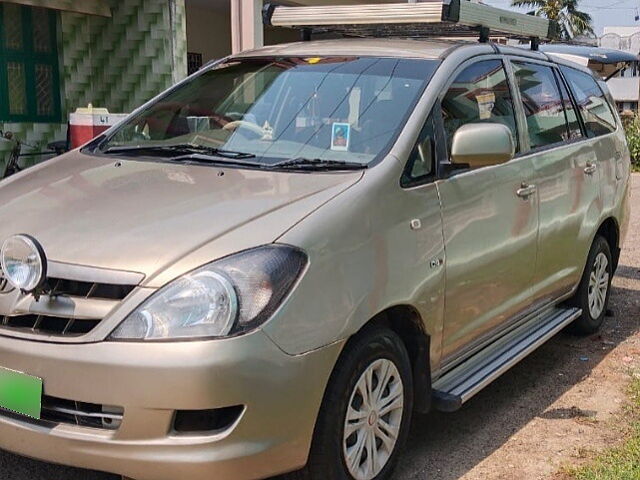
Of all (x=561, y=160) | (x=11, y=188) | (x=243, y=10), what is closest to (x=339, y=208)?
(x=11, y=188)

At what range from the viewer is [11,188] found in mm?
3371

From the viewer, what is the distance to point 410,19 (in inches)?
167

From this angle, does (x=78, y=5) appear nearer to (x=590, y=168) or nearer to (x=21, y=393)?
(x=590, y=168)

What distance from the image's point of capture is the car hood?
103 inches

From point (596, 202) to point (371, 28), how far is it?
5.97 ft

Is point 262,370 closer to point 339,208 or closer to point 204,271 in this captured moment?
point 204,271

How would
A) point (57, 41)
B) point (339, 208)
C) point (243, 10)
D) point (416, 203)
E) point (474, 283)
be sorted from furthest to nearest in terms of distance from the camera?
point (243, 10) < point (57, 41) < point (474, 283) < point (416, 203) < point (339, 208)

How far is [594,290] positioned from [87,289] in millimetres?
3875

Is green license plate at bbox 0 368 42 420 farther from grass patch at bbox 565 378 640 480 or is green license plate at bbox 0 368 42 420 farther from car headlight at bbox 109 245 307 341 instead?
grass patch at bbox 565 378 640 480

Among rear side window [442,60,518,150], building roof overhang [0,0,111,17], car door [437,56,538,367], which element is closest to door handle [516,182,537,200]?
car door [437,56,538,367]

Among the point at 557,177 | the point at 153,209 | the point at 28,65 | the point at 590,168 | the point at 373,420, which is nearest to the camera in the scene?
the point at 153,209

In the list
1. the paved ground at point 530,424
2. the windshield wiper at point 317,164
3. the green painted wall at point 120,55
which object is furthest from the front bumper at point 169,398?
the green painted wall at point 120,55

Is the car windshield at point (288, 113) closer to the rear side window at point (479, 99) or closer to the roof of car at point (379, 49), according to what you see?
the roof of car at point (379, 49)

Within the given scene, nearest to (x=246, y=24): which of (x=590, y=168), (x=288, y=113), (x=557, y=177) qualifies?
(x=590, y=168)
